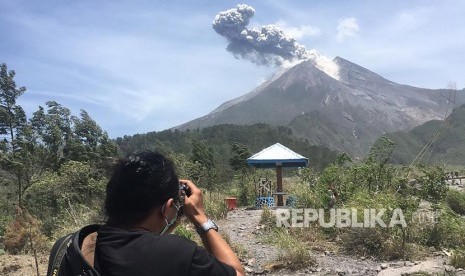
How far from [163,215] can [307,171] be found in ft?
32.6

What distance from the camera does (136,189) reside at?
115cm

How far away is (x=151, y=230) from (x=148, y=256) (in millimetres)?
126

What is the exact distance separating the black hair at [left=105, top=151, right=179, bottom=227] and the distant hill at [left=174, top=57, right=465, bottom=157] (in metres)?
106

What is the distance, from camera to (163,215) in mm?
1168

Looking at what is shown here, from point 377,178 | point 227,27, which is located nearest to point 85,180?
point 377,178

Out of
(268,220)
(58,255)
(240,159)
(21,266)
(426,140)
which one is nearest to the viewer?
(58,255)

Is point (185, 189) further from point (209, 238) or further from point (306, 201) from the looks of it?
point (306, 201)

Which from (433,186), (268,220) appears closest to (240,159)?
(268,220)

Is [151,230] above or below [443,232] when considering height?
above

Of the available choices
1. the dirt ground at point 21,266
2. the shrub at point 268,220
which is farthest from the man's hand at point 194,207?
the shrub at point 268,220

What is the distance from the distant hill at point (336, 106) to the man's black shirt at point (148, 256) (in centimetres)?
10575

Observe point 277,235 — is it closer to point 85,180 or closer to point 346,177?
point 346,177

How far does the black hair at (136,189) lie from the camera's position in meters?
1.15

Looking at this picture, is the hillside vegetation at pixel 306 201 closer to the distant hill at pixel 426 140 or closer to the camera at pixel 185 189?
the camera at pixel 185 189
